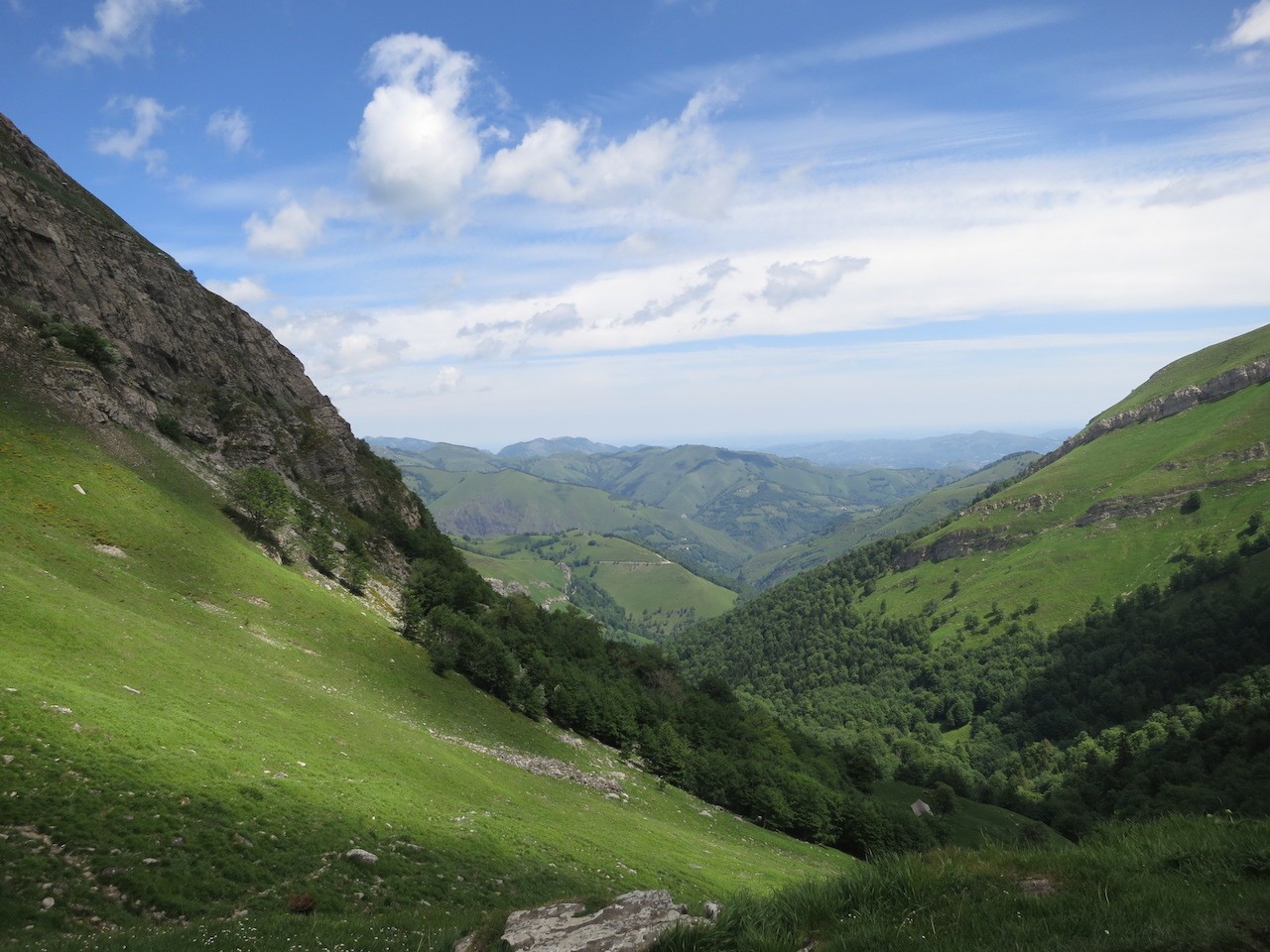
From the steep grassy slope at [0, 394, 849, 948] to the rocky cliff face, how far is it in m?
8.71

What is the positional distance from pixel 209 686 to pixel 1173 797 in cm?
13206

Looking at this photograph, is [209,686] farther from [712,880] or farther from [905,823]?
[905,823]

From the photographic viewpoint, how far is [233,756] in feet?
90.3

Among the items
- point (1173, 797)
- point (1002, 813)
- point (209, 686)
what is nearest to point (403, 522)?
point (209, 686)

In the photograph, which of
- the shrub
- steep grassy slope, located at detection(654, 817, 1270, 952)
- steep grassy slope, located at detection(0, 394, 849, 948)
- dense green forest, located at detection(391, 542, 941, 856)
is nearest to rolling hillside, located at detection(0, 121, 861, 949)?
steep grassy slope, located at detection(0, 394, 849, 948)

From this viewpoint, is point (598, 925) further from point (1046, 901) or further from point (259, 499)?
point (259, 499)

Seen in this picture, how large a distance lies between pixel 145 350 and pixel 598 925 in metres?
95.5

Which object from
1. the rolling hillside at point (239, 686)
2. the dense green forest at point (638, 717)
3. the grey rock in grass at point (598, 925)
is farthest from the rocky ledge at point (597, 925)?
the dense green forest at point (638, 717)

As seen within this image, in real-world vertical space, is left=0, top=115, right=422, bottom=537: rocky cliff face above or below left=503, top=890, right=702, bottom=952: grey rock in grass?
above

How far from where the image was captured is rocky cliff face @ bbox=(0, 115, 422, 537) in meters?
62.0

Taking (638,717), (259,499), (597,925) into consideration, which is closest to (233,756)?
(597,925)

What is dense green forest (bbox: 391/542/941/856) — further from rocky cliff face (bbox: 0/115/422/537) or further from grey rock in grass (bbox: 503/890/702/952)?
grey rock in grass (bbox: 503/890/702/952)

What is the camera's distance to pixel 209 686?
34906mm

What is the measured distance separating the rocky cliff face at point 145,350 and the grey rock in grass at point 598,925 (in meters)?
68.3
